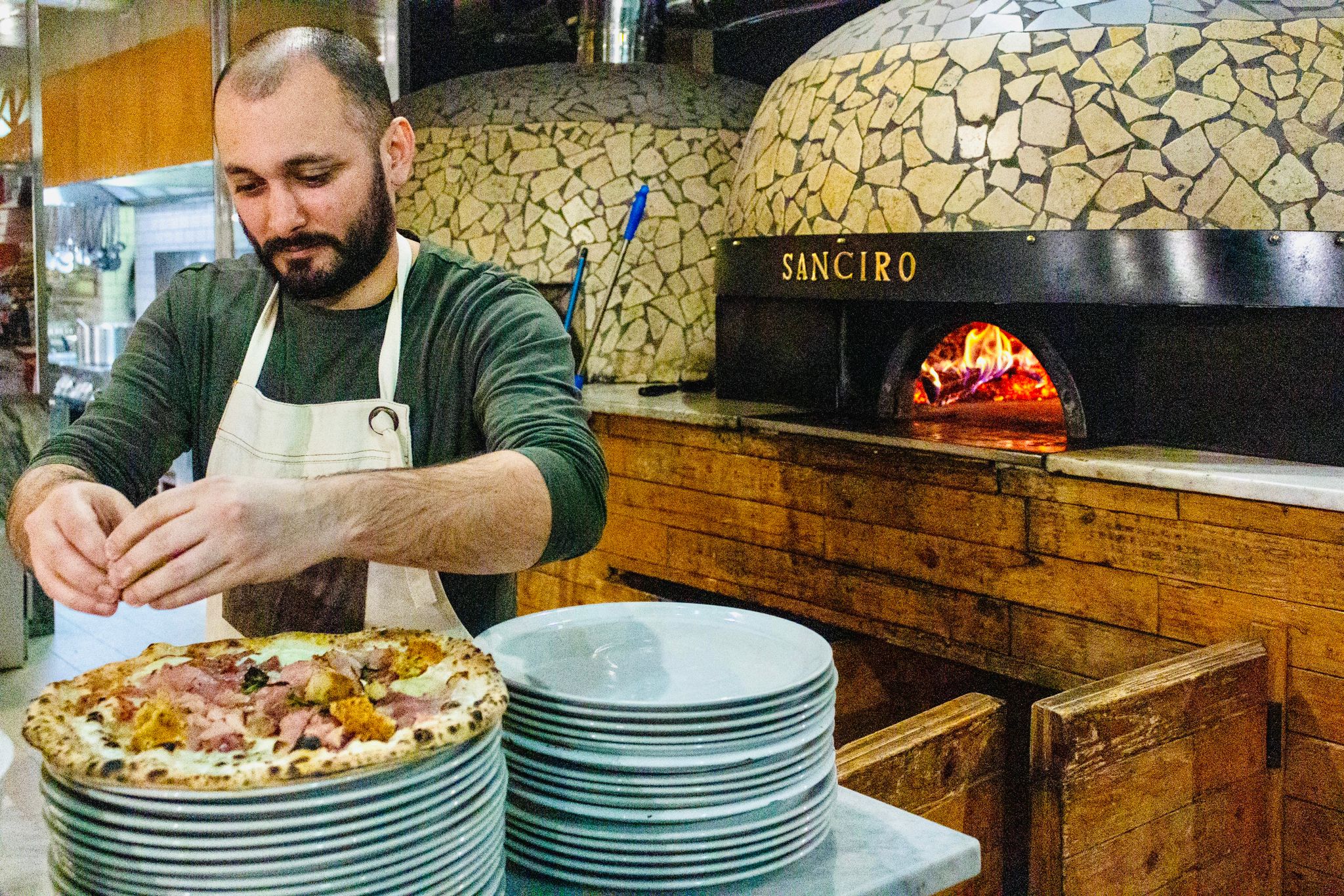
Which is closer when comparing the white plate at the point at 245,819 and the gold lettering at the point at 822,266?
the white plate at the point at 245,819

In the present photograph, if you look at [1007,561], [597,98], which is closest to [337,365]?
[1007,561]

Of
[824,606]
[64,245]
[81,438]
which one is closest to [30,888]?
[81,438]

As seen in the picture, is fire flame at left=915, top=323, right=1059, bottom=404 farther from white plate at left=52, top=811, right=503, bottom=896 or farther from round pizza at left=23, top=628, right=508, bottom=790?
white plate at left=52, top=811, right=503, bottom=896

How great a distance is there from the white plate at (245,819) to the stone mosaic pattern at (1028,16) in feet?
9.92

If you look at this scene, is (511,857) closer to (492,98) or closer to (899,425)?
(899,425)

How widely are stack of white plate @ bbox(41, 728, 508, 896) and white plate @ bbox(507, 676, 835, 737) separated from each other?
0.70 ft

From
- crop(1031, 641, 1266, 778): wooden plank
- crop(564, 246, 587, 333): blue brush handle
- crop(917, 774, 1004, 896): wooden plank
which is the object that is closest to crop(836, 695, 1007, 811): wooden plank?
crop(917, 774, 1004, 896): wooden plank

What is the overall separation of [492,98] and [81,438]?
153 inches

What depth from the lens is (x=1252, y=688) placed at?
275 cm

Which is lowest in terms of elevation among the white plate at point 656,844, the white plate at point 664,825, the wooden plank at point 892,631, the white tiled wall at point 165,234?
the wooden plank at point 892,631

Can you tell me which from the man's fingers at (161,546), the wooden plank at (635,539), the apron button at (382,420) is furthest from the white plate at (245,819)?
the wooden plank at (635,539)

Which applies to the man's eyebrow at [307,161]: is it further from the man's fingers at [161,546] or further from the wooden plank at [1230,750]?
the wooden plank at [1230,750]

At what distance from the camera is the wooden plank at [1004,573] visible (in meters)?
3.05

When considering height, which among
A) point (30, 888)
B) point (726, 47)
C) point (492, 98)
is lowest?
point (30, 888)
